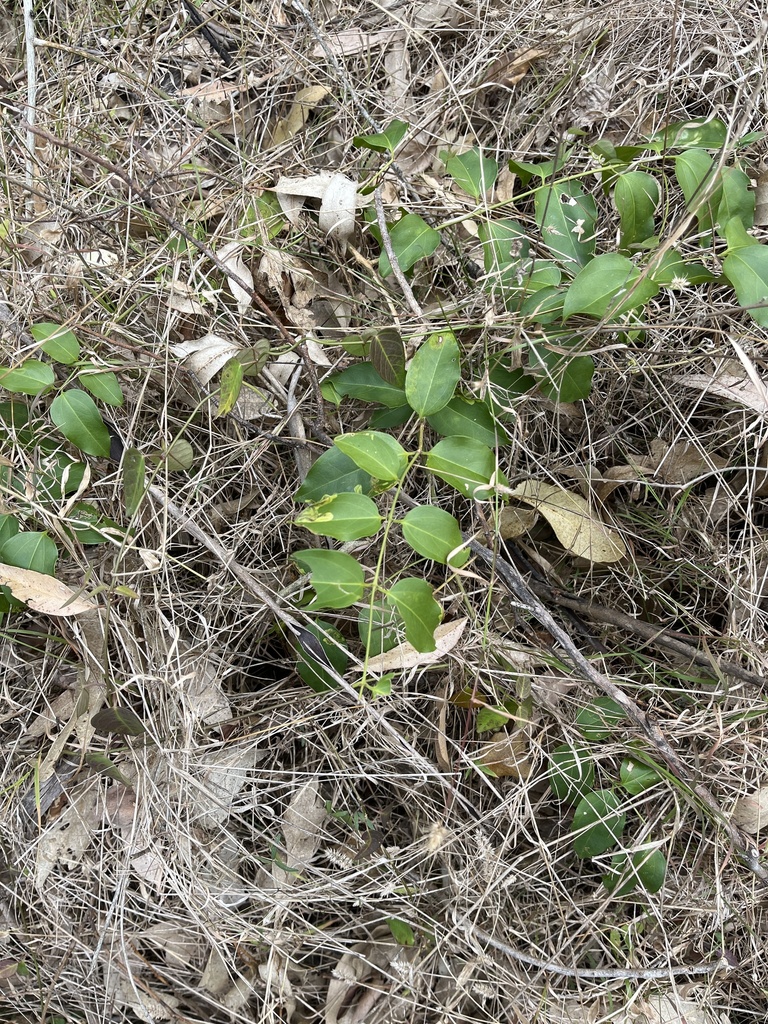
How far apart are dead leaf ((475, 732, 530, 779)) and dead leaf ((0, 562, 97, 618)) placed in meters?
0.90

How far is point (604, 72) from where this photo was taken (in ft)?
5.96

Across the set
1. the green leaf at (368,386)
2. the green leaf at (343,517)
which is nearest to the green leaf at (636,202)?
the green leaf at (368,386)

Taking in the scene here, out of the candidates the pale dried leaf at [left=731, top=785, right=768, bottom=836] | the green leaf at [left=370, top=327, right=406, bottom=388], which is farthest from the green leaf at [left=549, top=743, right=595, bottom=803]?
the green leaf at [left=370, top=327, right=406, bottom=388]

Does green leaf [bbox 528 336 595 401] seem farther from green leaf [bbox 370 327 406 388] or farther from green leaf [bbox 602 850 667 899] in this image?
green leaf [bbox 602 850 667 899]

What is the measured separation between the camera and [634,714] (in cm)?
149

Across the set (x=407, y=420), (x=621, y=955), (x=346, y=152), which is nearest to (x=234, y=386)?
(x=407, y=420)

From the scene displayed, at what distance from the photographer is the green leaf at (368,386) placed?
1439mm

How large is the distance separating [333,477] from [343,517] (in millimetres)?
219

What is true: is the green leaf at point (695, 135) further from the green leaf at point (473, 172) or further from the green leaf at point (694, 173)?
the green leaf at point (473, 172)

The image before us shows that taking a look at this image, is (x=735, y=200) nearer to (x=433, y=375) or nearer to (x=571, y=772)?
(x=433, y=375)

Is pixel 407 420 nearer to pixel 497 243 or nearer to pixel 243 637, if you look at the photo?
pixel 497 243

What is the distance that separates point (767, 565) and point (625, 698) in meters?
0.47

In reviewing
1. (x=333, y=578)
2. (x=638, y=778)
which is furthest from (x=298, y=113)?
(x=638, y=778)

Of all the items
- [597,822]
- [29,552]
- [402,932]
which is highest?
[29,552]
